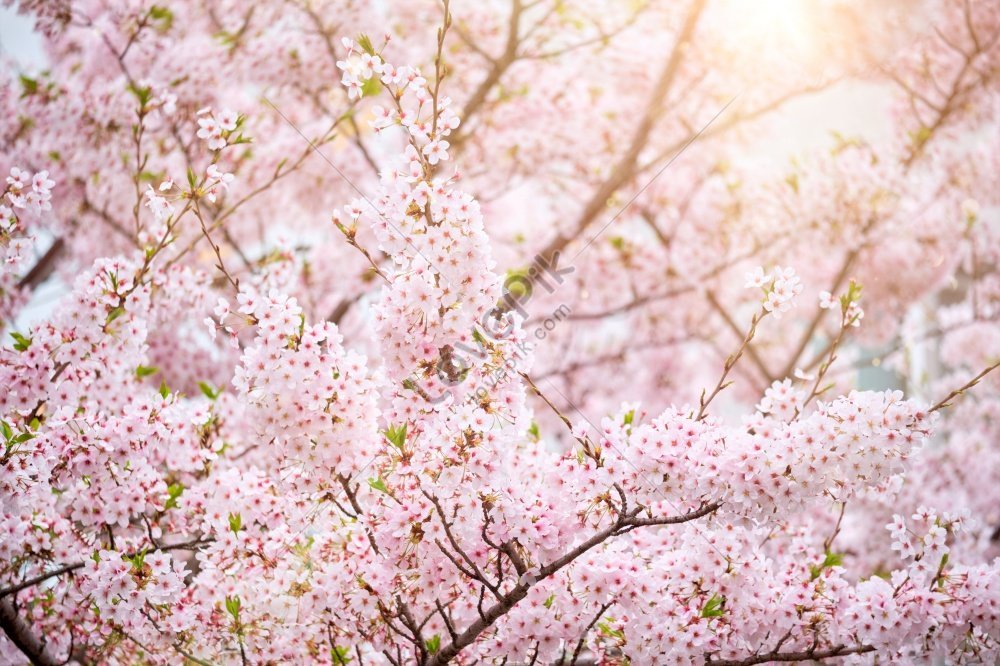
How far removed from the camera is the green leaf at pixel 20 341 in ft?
9.20

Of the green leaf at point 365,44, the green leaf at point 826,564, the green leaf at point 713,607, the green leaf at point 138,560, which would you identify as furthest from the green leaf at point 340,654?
the green leaf at point 365,44

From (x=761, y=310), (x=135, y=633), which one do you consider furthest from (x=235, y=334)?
(x=761, y=310)

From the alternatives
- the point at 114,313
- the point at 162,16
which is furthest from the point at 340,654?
the point at 162,16

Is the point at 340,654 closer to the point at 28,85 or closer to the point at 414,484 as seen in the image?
the point at 414,484

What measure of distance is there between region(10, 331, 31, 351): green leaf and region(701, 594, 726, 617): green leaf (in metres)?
2.59

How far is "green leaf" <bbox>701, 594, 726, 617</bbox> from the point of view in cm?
258

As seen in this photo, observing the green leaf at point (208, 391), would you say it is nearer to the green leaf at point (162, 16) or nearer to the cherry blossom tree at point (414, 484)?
the cherry blossom tree at point (414, 484)

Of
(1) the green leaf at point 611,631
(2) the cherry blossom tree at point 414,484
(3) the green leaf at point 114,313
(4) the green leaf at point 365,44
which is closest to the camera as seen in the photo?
(2) the cherry blossom tree at point 414,484

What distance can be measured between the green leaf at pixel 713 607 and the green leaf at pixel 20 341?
2.59 m

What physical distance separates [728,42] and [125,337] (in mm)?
→ 6255

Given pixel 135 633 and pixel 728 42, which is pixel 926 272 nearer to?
pixel 728 42

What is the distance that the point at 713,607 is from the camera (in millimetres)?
2586

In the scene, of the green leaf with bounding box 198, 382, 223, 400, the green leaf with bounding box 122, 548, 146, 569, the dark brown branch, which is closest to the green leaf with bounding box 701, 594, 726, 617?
the dark brown branch

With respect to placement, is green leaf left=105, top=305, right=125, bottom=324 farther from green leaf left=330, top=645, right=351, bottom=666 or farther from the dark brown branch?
the dark brown branch
